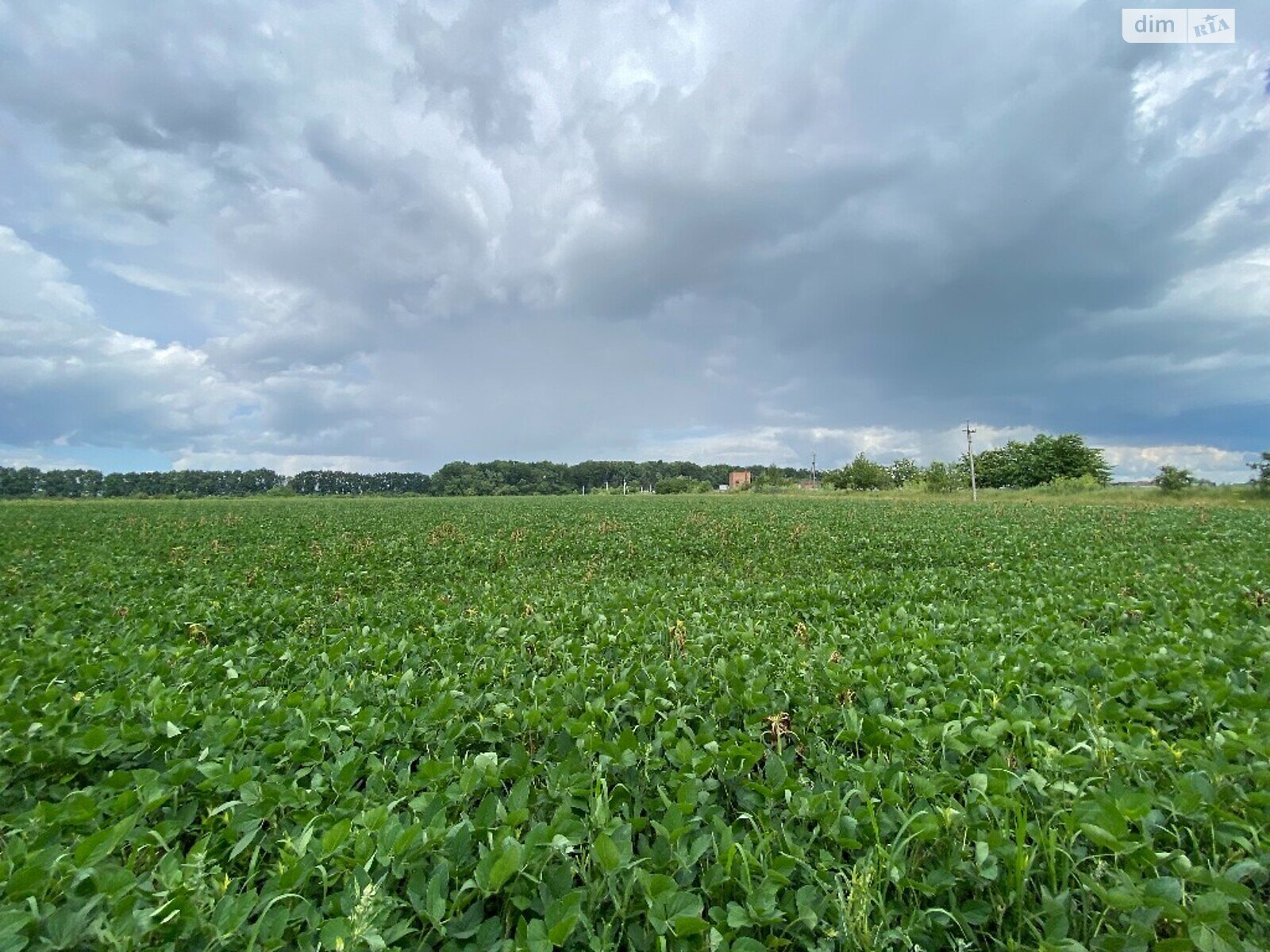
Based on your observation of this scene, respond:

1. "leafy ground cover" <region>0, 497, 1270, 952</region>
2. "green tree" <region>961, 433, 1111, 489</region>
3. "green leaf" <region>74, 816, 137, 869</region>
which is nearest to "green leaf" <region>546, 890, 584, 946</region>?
"leafy ground cover" <region>0, 497, 1270, 952</region>

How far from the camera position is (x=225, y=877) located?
5.72 feet

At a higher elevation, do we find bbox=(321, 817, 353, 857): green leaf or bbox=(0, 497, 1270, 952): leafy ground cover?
bbox=(321, 817, 353, 857): green leaf

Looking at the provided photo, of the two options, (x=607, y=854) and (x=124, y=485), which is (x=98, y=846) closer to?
(x=607, y=854)

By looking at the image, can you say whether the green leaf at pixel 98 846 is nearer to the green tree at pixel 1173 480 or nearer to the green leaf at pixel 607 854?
the green leaf at pixel 607 854

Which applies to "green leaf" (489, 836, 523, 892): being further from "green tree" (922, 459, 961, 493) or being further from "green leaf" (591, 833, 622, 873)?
"green tree" (922, 459, 961, 493)

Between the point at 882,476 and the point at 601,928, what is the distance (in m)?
96.4

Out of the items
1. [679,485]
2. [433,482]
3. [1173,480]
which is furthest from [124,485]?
[1173,480]

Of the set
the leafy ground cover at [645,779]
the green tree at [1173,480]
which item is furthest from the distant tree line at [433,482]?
the leafy ground cover at [645,779]

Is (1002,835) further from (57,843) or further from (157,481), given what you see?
(157,481)

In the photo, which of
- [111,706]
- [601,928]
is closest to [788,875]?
[601,928]

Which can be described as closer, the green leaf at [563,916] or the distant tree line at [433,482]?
the green leaf at [563,916]

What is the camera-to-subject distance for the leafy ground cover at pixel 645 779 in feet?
5.44

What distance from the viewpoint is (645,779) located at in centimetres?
243

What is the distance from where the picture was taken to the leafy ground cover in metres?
1.66
